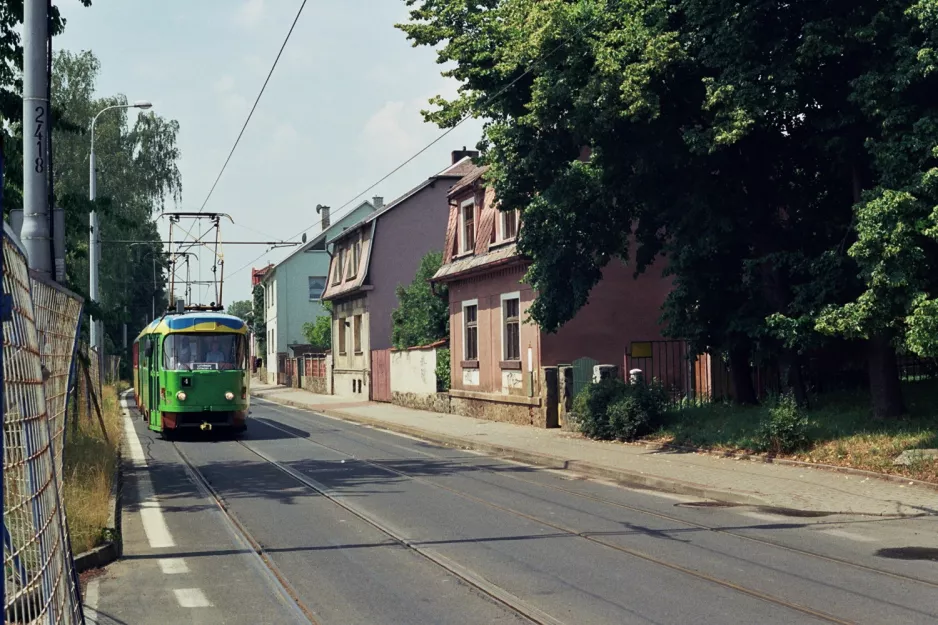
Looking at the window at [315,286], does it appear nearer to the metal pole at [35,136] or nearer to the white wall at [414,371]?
the white wall at [414,371]

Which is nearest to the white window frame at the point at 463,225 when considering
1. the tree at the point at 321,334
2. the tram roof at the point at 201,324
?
the tram roof at the point at 201,324

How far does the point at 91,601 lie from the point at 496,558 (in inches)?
132

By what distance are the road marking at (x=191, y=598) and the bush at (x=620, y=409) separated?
13.5 meters

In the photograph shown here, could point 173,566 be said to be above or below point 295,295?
below

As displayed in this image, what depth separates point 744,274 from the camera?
18.2 metres

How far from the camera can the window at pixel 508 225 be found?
28547mm

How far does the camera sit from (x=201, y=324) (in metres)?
24.2

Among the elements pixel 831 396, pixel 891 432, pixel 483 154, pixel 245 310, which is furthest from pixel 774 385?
pixel 245 310

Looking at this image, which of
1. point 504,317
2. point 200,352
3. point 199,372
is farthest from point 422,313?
point 199,372

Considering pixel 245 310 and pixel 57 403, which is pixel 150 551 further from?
pixel 245 310

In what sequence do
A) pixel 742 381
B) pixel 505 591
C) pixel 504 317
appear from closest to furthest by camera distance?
pixel 505 591 → pixel 742 381 → pixel 504 317

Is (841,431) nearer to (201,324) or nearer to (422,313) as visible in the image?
(201,324)

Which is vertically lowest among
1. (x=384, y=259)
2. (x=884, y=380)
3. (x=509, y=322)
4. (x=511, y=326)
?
(x=884, y=380)

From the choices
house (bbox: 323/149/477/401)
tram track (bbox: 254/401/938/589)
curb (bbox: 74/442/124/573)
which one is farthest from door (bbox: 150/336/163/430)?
house (bbox: 323/149/477/401)
